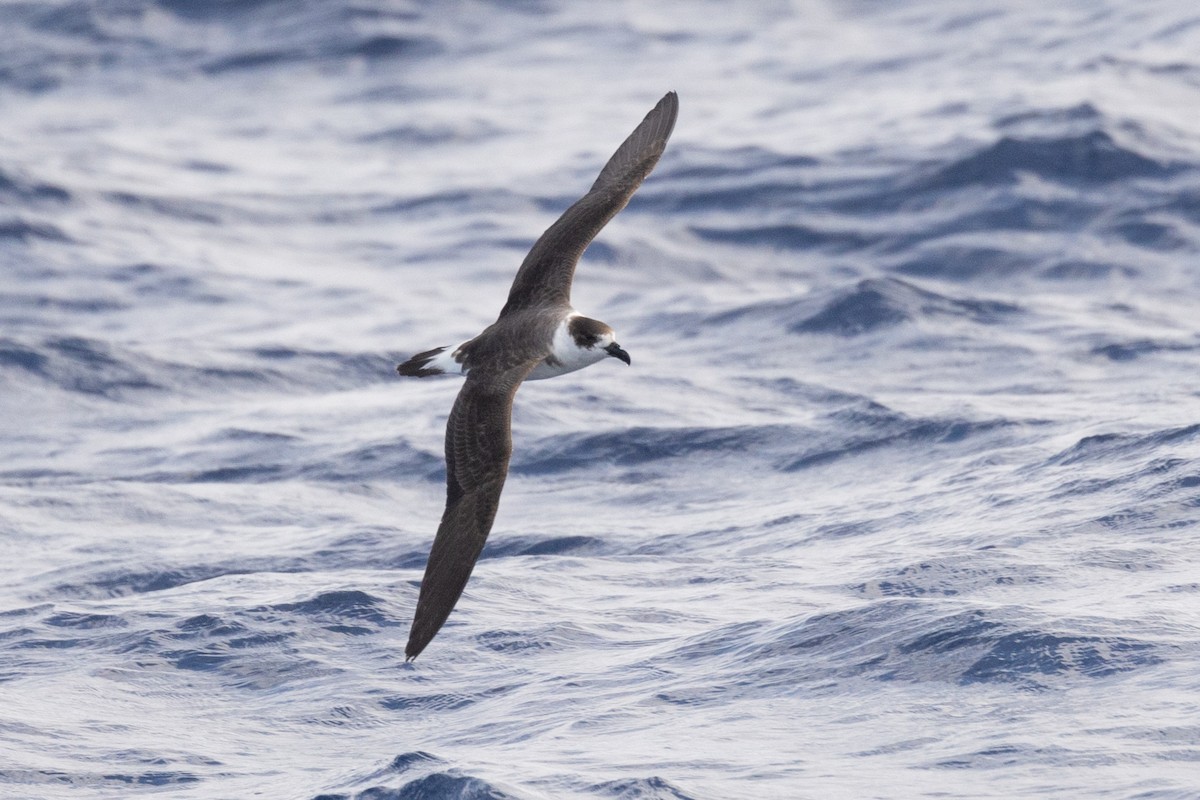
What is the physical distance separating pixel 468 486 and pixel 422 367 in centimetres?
125

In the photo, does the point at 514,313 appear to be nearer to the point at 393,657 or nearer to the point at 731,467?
the point at 393,657

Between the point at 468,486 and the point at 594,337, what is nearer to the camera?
the point at 468,486

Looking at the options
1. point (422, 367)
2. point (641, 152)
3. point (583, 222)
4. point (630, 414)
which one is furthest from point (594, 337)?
point (630, 414)

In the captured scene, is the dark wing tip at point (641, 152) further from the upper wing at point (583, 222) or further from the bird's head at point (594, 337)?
the bird's head at point (594, 337)

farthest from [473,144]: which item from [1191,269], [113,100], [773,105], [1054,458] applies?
[1054,458]

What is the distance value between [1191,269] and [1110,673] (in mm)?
11140

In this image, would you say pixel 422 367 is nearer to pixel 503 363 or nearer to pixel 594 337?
pixel 503 363

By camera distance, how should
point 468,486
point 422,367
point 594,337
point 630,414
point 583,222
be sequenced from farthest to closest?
1. point 630,414
2. point 583,222
3. point 422,367
4. point 594,337
5. point 468,486

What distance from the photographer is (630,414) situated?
619 inches

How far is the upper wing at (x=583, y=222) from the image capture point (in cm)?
1123

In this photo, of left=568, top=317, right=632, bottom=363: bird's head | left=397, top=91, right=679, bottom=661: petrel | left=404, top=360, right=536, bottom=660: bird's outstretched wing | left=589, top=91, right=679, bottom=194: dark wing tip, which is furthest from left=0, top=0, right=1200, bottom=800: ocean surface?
left=589, top=91, right=679, bottom=194: dark wing tip

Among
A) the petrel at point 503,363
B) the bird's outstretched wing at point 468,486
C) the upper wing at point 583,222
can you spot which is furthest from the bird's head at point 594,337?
the upper wing at point 583,222

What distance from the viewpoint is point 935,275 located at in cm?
1988

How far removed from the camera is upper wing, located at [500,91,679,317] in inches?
442
